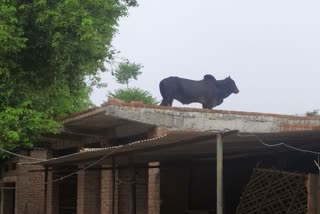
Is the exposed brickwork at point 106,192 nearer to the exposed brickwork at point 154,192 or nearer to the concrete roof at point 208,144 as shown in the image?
the exposed brickwork at point 154,192

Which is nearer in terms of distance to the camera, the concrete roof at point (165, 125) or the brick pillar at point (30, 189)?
the concrete roof at point (165, 125)

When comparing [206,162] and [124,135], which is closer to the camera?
[206,162]

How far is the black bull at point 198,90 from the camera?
12.8 metres

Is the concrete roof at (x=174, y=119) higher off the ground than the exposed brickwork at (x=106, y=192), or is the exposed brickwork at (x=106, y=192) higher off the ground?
the concrete roof at (x=174, y=119)

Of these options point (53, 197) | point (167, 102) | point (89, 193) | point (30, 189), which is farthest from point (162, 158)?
point (30, 189)

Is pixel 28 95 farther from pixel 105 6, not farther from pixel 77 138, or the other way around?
pixel 77 138

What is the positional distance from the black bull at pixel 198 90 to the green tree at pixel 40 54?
1576 mm

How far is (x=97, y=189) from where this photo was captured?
1498cm

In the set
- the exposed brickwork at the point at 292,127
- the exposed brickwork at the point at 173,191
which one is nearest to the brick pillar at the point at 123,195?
the exposed brickwork at the point at 173,191

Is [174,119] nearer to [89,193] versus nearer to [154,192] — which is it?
[154,192]

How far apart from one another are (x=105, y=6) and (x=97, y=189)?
4847mm

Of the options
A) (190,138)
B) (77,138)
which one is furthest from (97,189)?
(190,138)

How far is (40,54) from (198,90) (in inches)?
135

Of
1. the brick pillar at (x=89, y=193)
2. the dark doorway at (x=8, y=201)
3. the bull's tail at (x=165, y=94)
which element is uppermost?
the bull's tail at (x=165, y=94)
